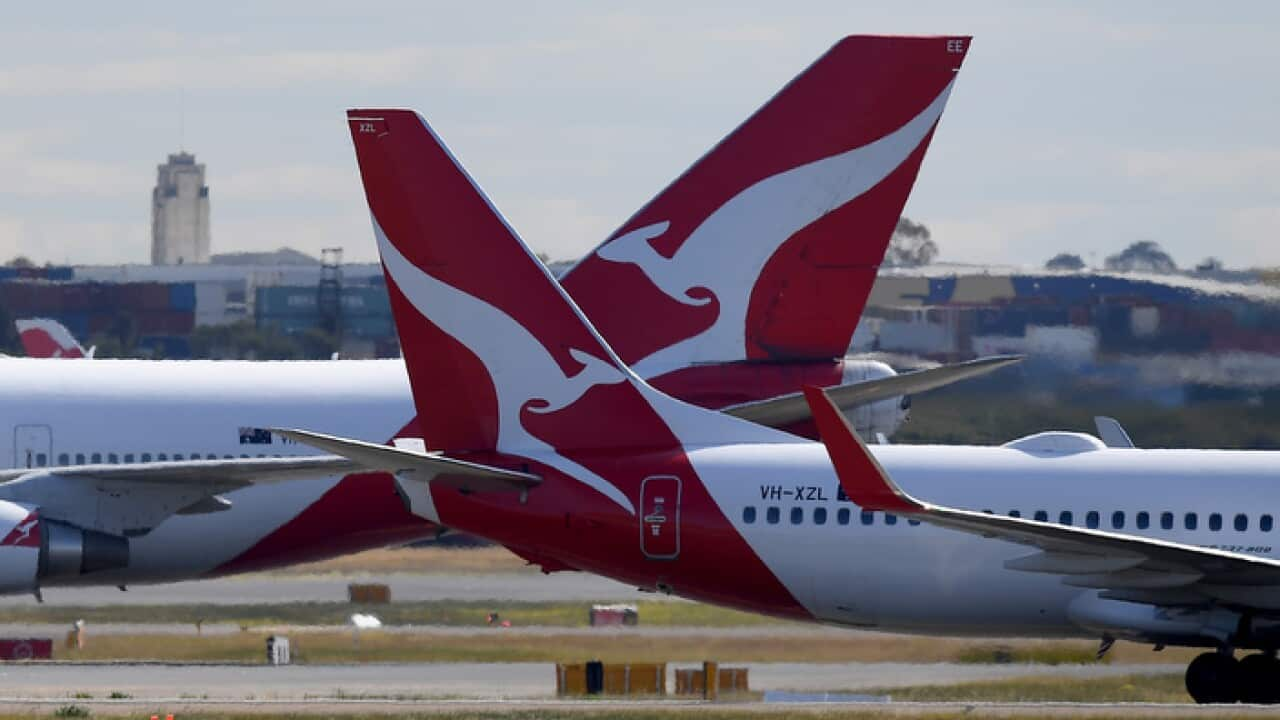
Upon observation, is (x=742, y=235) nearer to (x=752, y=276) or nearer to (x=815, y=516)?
(x=752, y=276)

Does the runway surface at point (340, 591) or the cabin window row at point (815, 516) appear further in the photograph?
the runway surface at point (340, 591)

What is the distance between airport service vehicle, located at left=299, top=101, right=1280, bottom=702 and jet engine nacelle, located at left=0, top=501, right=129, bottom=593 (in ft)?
28.4

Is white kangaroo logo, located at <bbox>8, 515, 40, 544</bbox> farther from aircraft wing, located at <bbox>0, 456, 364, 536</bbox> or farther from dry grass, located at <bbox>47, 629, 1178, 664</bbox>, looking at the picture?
dry grass, located at <bbox>47, 629, 1178, 664</bbox>

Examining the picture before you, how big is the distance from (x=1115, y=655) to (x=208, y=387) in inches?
641

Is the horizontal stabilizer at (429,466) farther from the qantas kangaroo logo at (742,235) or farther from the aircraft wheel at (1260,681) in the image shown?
the aircraft wheel at (1260,681)

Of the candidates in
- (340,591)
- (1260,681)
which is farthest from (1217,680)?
(340,591)

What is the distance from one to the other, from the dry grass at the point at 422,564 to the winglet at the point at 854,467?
28953 millimetres

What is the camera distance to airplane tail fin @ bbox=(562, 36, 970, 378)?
38844 mm

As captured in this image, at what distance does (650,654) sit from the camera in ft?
141

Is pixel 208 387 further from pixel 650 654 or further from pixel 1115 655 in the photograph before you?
pixel 1115 655

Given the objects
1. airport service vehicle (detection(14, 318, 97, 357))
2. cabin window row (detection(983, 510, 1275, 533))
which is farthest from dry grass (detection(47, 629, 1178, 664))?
airport service vehicle (detection(14, 318, 97, 357))

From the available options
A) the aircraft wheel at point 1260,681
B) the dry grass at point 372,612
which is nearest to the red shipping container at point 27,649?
the dry grass at point 372,612

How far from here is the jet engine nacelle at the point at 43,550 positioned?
38594 millimetres

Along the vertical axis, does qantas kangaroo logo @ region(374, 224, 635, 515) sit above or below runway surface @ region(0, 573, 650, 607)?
above
